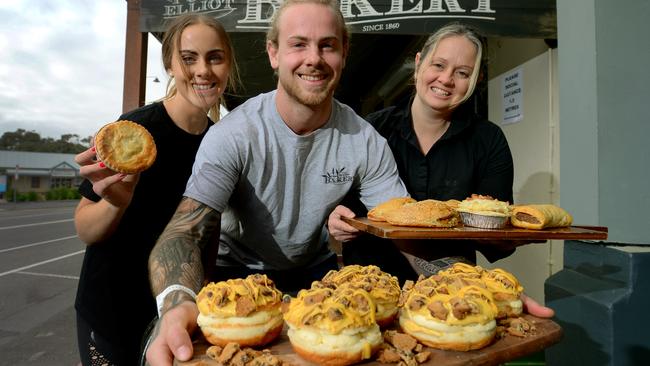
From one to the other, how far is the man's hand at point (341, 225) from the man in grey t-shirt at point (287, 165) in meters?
0.09

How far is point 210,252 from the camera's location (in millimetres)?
2395

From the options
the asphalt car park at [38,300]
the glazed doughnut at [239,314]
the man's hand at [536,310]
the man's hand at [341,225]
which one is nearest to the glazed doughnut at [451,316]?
the man's hand at [536,310]

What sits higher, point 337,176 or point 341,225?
point 337,176

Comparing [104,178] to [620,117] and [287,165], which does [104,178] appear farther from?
[620,117]

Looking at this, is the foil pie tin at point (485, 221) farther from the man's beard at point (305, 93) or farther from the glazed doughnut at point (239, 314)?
the glazed doughnut at point (239, 314)

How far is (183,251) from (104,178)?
0.48m

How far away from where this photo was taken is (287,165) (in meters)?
2.24

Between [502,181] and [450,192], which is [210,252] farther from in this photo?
[502,181]

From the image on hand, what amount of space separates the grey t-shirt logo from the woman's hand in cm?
96

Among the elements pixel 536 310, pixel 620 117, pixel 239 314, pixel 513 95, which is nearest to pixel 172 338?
pixel 239 314

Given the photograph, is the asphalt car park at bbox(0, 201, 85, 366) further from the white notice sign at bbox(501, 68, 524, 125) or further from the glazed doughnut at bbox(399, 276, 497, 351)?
the white notice sign at bbox(501, 68, 524, 125)

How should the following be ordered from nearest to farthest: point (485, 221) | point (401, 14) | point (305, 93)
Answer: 1. point (485, 221)
2. point (305, 93)
3. point (401, 14)

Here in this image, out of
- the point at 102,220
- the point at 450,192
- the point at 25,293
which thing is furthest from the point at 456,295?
the point at 25,293

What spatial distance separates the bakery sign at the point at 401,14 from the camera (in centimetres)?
420
